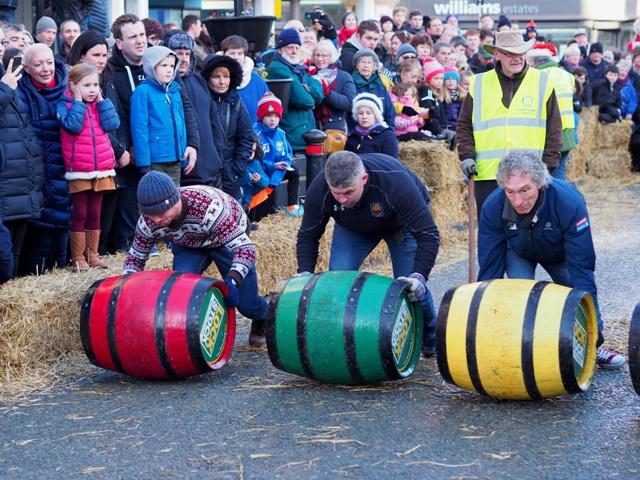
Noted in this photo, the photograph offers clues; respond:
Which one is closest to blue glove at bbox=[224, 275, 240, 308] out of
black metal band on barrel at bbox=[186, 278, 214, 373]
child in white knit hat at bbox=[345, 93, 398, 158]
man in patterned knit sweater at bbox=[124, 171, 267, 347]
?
man in patterned knit sweater at bbox=[124, 171, 267, 347]

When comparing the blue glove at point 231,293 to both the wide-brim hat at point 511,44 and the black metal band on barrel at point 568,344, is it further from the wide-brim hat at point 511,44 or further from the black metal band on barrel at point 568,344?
the wide-brim hat at point 511,44

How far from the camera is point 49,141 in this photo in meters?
8.30

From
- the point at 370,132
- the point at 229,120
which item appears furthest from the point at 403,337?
the point at 370,132

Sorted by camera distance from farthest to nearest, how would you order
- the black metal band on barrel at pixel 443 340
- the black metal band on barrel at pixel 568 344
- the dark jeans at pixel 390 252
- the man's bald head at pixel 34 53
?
the man's bald head at pixel 34 53 → the dark jeans at pixel 390 252 → the black metal band on barrel at pixel 443 340 → the black metal band on barrel at pixel 568 344

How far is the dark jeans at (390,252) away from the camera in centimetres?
748

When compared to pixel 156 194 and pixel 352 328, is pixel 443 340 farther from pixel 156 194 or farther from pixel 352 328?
pixel 156 194

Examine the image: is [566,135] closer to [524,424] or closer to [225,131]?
[225,131]

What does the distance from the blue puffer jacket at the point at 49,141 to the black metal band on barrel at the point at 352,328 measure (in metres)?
2.88

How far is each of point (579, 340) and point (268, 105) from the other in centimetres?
506

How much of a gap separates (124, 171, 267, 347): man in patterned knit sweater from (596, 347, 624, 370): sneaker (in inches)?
90.3

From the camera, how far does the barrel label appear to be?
650 centimetres

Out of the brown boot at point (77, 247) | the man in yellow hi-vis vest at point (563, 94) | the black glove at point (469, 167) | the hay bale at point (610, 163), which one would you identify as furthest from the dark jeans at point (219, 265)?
the hay bale at point (610, 163)

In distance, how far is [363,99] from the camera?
1041 cm

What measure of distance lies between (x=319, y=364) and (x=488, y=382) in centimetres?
100
